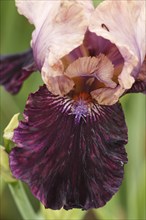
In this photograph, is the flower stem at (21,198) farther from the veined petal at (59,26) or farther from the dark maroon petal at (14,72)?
the veined petal at (59,26)

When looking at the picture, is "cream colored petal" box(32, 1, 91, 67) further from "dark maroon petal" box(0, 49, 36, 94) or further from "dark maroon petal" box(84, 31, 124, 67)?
"dark maroon petal" box(0, 49, 36, 94)

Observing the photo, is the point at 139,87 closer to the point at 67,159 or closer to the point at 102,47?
the point at 102,47

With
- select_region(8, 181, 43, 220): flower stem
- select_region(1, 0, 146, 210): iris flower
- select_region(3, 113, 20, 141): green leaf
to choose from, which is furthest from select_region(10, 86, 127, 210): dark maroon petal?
select_region(8, 181, 43, 220): flower stem

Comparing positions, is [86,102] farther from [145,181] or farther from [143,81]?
[145,181]

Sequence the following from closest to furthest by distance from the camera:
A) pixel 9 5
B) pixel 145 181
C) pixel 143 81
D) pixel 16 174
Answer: pixel 16 174 < pixel 143 81 < pixel 145 181 < pixel 9 5

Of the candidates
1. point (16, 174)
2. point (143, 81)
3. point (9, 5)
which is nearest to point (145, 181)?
point (143, 81)

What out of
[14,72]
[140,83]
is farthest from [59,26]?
[14,72]
